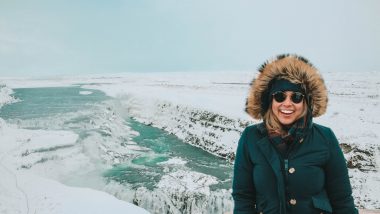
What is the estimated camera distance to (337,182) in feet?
9.70

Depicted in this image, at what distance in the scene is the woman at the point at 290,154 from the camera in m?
2.95

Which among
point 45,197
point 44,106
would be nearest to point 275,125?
point 45,197

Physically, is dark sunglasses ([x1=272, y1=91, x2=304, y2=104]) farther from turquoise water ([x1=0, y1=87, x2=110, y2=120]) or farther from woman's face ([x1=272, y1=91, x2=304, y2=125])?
turquoise water ([x1=0, y1=87, x2=110, y2=120])

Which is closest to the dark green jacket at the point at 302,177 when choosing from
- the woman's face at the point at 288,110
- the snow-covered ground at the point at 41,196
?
the woman's face at the point at 288,110

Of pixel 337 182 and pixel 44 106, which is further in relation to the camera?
pixel 44 106

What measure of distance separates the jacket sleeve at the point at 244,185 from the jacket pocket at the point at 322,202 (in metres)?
0.53

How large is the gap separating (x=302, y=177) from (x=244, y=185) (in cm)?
51

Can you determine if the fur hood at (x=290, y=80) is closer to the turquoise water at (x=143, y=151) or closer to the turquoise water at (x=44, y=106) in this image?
the turquoise water at (x=143, y=151)

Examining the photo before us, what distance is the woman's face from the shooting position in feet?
10.2

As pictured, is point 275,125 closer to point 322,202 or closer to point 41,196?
point 322,202

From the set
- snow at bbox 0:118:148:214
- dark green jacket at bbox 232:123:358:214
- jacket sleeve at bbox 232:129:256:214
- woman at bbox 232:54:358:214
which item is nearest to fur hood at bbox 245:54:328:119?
woman at bbox 232:54:358:214

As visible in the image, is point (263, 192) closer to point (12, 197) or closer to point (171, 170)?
point (12, 197)

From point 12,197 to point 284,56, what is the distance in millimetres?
10475

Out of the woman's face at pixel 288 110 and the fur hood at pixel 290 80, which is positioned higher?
the fur hood at pixel 290 80
